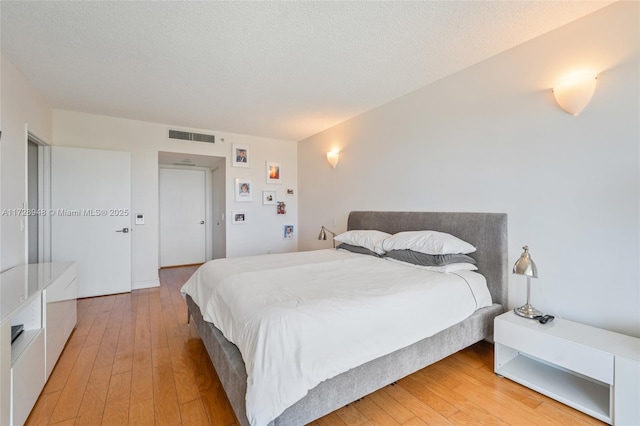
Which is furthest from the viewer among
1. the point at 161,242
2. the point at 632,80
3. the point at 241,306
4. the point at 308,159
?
the point at 161,242

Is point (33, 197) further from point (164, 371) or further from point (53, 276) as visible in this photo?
point (164, 371)

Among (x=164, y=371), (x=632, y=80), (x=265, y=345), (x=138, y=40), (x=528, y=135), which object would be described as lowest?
(x=164, y=371)

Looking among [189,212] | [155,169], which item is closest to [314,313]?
[155,169]

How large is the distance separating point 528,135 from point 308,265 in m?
2.10

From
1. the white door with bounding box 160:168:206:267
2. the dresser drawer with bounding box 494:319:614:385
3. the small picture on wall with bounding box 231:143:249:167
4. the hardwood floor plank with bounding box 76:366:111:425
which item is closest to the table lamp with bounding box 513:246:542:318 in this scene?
the dresser drawer with bounding box 494:319:614:385

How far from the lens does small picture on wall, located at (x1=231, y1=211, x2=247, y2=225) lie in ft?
16.3

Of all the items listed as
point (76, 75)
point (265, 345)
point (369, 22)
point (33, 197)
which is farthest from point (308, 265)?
point (33, 197)

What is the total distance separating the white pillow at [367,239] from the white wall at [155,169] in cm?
224

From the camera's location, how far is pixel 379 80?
9.39ft

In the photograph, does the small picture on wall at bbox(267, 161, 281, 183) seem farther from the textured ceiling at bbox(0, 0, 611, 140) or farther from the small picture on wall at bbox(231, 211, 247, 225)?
the textured ceiling at bbox(0, 0, 611, 140)

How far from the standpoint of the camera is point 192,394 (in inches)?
71.9

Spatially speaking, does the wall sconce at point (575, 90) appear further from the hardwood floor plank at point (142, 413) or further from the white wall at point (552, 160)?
the hardwood floor plank at point (142, 413)

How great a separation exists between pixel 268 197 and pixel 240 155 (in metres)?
0.90

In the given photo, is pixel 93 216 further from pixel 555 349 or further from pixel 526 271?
pixel 555 349
